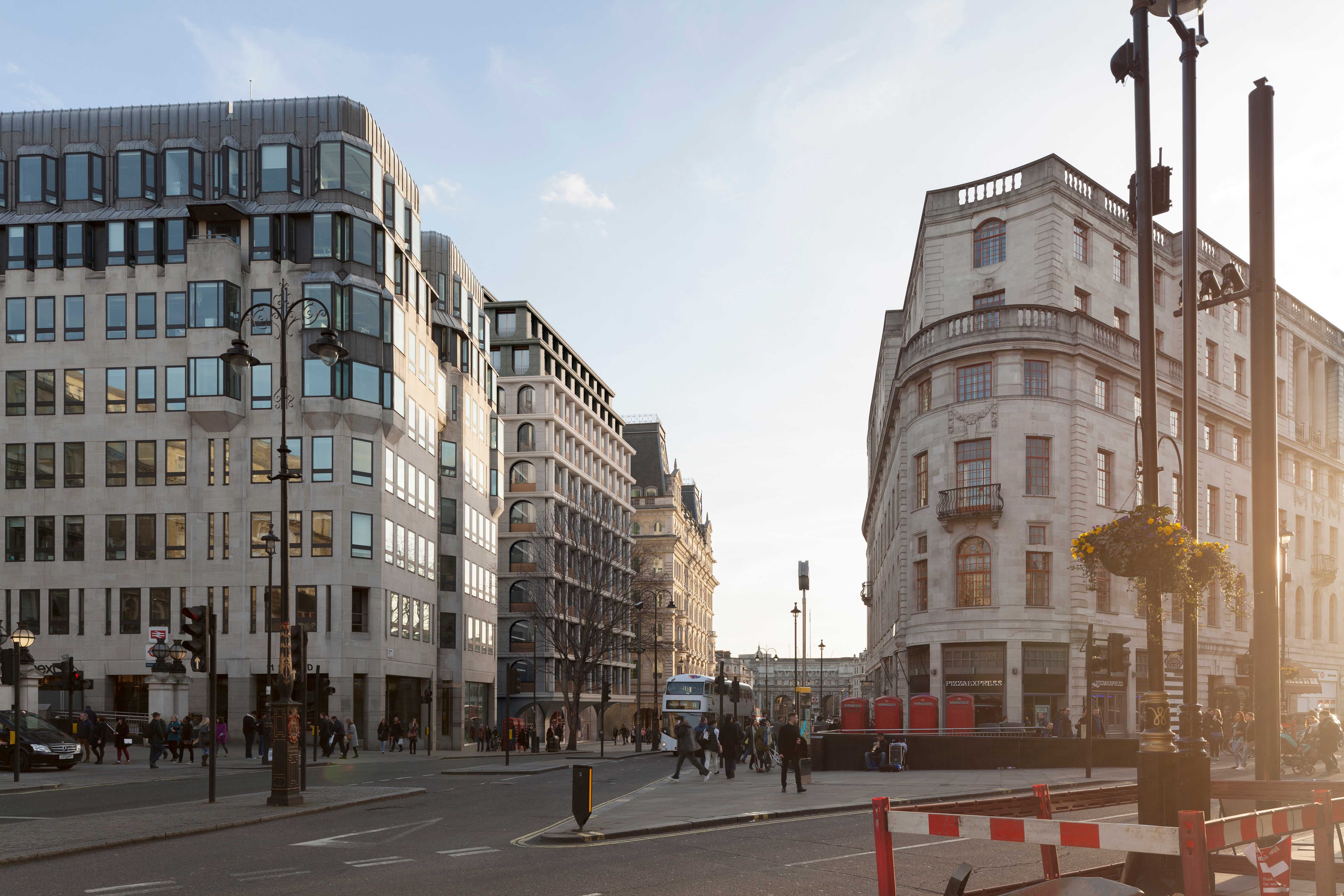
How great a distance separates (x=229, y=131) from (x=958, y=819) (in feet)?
184

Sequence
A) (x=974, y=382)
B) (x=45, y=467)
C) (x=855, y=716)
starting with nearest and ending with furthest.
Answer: (x=855, y=716)
(x=974, y=382)
(x=45, y=467)

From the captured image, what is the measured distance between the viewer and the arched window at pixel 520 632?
297ft

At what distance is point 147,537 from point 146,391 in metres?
6.43

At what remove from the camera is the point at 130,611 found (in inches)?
2128

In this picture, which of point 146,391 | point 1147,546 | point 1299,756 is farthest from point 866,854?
point 146,391

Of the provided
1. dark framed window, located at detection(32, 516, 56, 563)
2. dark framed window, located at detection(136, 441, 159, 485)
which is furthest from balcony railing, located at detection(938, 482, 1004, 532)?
dark framed window, located at detection(32, 516, 56, 563)

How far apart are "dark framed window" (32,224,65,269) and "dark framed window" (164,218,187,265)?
5099mm

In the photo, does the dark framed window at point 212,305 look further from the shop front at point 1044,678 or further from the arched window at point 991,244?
the shop front at point 1044,678

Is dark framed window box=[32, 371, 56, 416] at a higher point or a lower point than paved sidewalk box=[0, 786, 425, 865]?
higher

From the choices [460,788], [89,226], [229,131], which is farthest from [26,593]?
[460,788]

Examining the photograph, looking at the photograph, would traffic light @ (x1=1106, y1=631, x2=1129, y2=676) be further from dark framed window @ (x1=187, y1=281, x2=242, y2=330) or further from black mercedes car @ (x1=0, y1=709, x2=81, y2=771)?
dark framed window @ (x1=187, y1=281, x2=242, y2=330)

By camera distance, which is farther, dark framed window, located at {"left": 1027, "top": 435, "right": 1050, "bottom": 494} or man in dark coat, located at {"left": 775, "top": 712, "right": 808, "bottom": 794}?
dark framed window, located at {"left": 1027, "top": 435, "right": 1050, "bottom": 494}

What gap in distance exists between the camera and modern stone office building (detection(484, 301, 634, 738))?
281 feet

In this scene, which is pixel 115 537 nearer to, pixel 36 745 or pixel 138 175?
pixel 138 175
